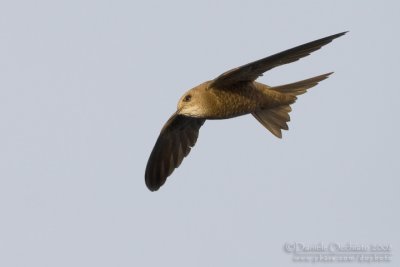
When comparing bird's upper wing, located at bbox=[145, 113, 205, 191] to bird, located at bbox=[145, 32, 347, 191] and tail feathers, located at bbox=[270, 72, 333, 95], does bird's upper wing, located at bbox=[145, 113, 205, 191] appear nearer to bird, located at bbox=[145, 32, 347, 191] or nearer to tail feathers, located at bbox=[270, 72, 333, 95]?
bird, located at bbox=[145, 32, 347, 191]

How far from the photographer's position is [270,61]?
27.2 feet

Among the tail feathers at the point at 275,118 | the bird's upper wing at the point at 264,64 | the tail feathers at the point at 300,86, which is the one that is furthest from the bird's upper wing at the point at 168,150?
the bird's upper wing at the point at 264,64

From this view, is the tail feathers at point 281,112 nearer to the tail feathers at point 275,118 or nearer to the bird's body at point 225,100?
the tail feathers at point 275,118

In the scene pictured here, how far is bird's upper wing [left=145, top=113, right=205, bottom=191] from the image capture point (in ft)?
33.5

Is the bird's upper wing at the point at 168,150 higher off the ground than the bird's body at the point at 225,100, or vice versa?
the bird's body at the point at 225,100

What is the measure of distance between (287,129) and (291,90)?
0.45 m

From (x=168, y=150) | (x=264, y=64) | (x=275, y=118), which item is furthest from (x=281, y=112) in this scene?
(x=168, y=150)

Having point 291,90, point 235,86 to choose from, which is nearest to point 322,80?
point 291,90

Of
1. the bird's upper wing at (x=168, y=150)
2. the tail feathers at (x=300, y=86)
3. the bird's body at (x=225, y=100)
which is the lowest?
the bird's upper wing at (x=168, y=150)

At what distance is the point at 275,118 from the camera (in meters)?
9.52

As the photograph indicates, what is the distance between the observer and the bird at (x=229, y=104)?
838 centimetres

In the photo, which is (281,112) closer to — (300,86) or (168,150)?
(300,86)

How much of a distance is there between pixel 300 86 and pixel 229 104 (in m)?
1.12

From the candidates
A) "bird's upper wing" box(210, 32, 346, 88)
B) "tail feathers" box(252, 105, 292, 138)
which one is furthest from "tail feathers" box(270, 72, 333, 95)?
"bird's upper wing" box(210, 32, 346, 88)
